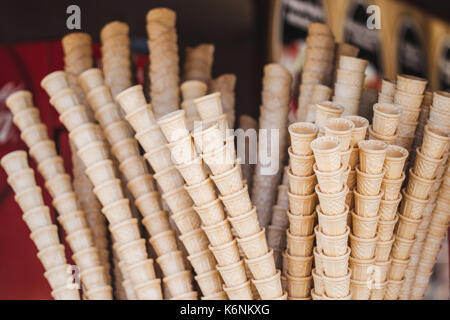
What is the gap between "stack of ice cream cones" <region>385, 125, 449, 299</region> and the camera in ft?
2.32

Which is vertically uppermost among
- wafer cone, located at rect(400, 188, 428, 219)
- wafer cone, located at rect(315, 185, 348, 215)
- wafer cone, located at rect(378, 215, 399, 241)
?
wafer cone, located at rect(315, 185, 348, 215)

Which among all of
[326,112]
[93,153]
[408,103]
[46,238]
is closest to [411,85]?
[408,103]

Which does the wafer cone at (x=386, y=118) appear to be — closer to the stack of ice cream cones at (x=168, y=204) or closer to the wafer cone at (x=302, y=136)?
the wafer cone at (x=302, y=136)

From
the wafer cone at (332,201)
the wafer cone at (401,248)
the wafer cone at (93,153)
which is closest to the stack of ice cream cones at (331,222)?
the wafer cone at (332,201)

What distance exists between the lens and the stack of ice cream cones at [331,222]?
60 cm

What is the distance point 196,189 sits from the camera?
2.26 feet

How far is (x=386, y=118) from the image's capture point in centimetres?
68

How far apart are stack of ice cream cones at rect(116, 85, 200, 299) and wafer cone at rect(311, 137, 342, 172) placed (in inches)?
9.2

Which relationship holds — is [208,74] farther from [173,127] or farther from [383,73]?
[383,73]

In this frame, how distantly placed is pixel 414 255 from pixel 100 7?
644 millimetres

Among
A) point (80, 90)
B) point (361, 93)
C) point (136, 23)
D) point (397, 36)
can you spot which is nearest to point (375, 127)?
point (361, 93)

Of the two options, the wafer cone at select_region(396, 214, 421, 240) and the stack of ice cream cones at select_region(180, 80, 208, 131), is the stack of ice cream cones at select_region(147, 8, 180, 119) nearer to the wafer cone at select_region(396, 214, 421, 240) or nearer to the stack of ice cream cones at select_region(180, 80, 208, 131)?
the stack of ice cream cones at select_region(180, 80, 208, 131)

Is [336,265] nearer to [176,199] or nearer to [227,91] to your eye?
[176,199]

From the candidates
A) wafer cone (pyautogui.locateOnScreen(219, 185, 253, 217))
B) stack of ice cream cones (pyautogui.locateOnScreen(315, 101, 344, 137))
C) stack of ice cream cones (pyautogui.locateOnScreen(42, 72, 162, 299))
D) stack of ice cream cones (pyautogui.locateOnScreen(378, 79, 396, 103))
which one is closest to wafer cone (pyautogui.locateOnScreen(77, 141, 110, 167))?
Answer: stack of ice cream cones (pyautogui.locateOnScreen(42, 72, 162, 299))
